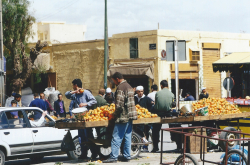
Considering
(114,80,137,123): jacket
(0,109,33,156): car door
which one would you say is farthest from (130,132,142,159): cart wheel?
(0,109,33,156): car door

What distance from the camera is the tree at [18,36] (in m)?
31.5

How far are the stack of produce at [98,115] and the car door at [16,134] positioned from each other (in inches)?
53.3

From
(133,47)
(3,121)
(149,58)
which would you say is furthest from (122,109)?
(133,47)

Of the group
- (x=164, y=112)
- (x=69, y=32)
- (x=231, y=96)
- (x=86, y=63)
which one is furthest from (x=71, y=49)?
(x=164, y=112)

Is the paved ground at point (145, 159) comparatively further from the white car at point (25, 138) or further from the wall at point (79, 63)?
the wall at point (79, 63)

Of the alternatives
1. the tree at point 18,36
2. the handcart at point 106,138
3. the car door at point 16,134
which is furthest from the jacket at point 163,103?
the tree at point 18,36

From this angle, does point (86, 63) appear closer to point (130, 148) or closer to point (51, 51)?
point (51, 51)

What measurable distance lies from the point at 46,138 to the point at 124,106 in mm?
2201

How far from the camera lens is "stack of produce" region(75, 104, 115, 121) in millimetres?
9966

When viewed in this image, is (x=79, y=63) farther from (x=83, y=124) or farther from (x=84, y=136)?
(x=83, y=124)

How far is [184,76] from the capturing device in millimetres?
32531

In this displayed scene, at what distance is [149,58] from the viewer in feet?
104

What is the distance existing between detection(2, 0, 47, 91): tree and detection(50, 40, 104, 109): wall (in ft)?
13.8

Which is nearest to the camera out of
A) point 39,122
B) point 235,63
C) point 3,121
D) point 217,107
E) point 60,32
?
point 3,121
